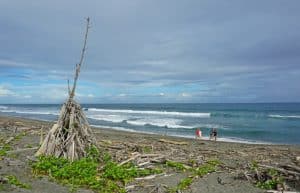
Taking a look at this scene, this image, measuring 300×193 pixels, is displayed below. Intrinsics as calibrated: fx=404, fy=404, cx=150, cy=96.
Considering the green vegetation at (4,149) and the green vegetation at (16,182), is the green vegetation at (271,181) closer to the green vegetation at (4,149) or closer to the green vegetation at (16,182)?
the green vegetation at (16,182)

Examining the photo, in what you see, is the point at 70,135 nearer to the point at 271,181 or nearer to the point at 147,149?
the point at 147,149

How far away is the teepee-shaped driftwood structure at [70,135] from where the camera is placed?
1293cm

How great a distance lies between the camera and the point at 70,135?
42.9 ft

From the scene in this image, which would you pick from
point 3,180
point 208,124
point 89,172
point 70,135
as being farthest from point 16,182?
point 208,124

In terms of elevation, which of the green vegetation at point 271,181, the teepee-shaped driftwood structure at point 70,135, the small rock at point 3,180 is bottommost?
the green vegetation at point 271,181

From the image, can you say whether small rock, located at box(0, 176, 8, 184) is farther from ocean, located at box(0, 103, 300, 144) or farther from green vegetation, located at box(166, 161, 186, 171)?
ocean, located at box(0, 103, 300, 144)

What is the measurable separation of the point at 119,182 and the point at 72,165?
1702 mm

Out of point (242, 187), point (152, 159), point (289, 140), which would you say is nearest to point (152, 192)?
point (242, 187)

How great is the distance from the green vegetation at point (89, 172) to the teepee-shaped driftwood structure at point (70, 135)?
1.37 feet

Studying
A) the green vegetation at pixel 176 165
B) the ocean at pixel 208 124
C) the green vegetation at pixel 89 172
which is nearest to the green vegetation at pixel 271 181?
the green vegetation at pixel 176 165

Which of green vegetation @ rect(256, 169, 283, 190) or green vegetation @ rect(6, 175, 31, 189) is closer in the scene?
green vegetation @ rect(6, 175, 31, 189)

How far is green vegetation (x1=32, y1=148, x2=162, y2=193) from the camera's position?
10523 millimetres

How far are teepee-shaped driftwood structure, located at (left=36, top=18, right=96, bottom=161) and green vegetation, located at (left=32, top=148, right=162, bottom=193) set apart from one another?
1.37ft

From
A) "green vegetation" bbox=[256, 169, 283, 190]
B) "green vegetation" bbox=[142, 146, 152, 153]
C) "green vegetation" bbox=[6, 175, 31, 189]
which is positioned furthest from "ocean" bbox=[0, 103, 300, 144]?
"green vegetation" bbox=[6, 175, 31, 189]
